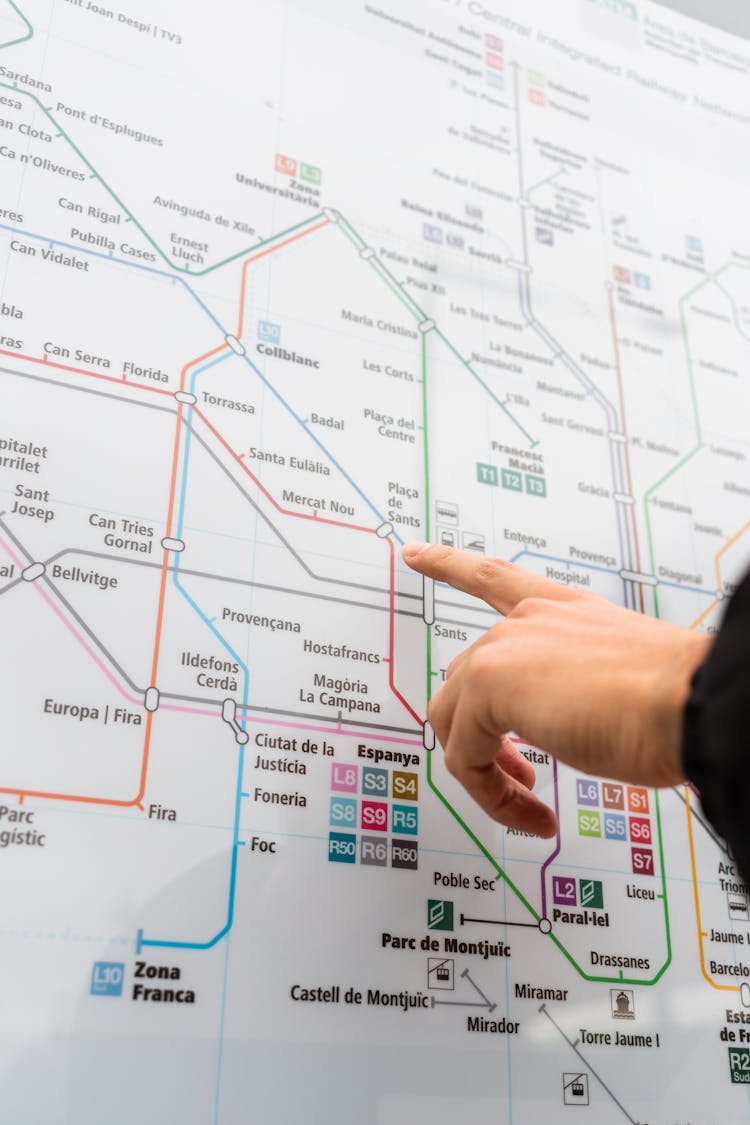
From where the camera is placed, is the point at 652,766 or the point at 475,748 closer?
the point at 652,766

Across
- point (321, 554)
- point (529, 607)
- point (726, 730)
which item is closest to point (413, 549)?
point (321, 554)

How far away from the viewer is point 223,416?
1.03m

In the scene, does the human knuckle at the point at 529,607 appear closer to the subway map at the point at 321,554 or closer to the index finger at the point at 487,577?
the index finger at the point at 487,577

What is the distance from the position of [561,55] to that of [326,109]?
1.42 ft

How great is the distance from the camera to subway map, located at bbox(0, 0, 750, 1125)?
84 cm

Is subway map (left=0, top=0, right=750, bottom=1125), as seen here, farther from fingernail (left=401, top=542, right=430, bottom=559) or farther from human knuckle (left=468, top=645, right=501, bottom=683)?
human knuckle (left=468, top=645, right=501, bottom=683)

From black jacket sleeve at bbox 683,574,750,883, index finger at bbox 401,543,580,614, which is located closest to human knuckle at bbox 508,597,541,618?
index finger at bbox 401,543,580,614

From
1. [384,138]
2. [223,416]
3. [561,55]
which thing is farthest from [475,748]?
[561,55]

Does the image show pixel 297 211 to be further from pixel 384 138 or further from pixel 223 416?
pixel 223 416

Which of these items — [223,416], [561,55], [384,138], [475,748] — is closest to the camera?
[475,748]

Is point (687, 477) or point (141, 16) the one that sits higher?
point (141, 16)

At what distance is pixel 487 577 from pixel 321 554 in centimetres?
21

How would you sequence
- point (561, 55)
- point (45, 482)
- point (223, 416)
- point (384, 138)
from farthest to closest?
point (561, 55), point (384, 138), point (223, 416), point (45, 482)

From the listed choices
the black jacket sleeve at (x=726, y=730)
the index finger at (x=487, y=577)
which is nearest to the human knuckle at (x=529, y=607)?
the index finger at (x=487, y=577)
